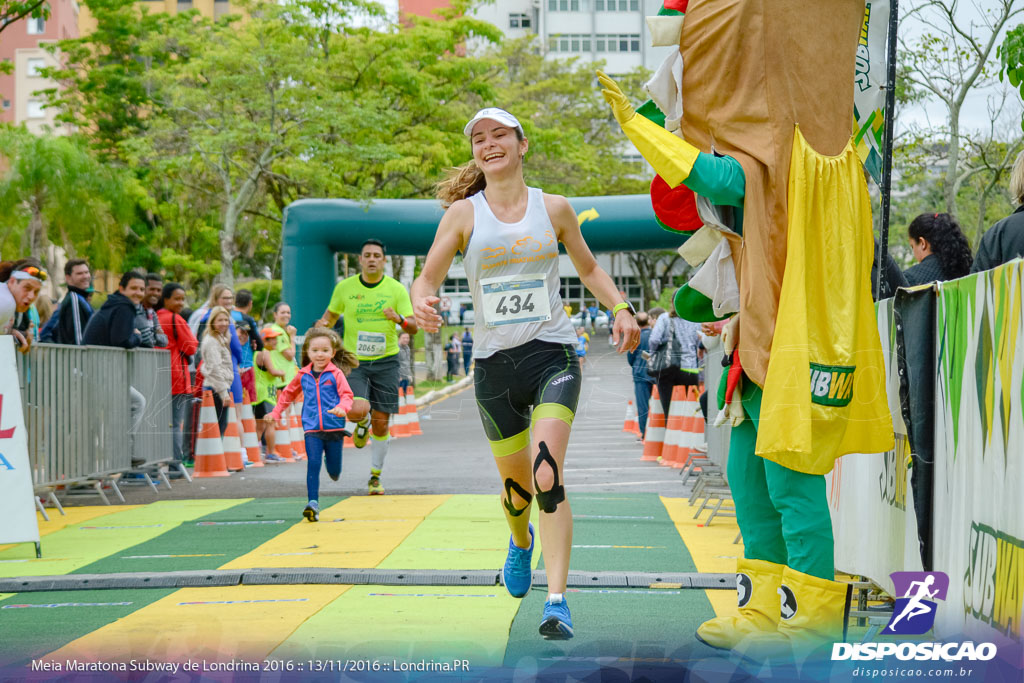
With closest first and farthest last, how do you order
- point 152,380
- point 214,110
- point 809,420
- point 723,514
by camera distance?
point 809,420, point 723,514, point 152,380, point 214,110

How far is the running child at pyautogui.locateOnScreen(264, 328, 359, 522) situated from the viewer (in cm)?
881

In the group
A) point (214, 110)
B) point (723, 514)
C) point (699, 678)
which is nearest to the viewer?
point (699, 678)

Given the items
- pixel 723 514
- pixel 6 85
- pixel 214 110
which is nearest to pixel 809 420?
pixel 723 514

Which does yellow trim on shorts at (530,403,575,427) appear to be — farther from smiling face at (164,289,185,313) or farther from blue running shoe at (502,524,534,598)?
smiling face at (164,289,185,313)

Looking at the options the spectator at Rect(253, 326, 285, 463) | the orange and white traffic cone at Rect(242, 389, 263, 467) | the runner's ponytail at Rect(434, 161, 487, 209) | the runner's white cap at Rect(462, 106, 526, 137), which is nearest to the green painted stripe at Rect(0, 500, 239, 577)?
the runner's ponytail at Rect(434, 161, 487, 209)

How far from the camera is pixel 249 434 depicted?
45.8 feet

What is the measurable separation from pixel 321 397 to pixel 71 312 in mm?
3043

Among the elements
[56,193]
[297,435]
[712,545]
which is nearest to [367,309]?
[712,545]

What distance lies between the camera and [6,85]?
62781mm

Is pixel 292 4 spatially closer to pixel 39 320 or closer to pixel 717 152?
pixel 39 320

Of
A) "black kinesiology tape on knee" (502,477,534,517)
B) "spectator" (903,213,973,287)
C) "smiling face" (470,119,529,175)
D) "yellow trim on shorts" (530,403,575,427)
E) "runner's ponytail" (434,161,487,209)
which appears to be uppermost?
"smiling face" (470,119,529,175)

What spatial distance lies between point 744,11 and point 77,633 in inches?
143

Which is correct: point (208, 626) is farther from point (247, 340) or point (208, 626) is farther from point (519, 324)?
point (247, 340)

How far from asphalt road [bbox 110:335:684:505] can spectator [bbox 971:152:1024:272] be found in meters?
3.33
